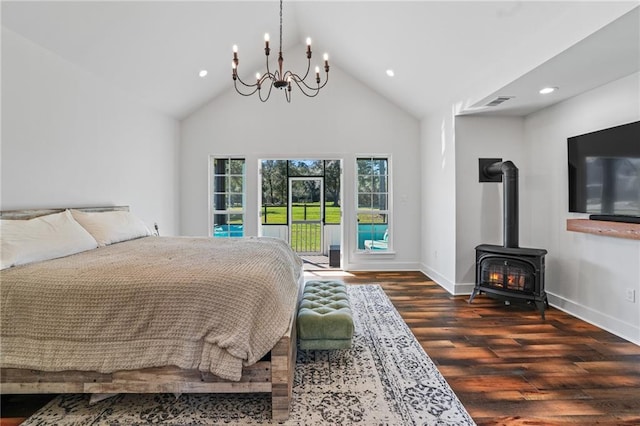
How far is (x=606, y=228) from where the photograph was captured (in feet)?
9.96

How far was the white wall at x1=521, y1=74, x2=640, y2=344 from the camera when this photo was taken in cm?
295

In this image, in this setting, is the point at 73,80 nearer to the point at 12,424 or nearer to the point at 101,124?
the point at 101,124

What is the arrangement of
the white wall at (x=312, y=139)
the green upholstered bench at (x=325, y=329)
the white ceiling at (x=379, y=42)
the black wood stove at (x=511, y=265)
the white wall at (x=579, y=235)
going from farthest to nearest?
the white wall at (x=312, y=139) → the black wood stove at (x=511, y=265) → the white wall at (x=579, y=235) → the white ceiling at (x=379, y=42) → the green upholstered bench at (x=325, y=329)

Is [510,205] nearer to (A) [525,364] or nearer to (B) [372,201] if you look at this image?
(A) [525,364]

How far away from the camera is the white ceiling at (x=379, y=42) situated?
248 centimetres

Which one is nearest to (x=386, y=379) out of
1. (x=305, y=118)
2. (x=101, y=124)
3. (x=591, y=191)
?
(x=591, y=191)

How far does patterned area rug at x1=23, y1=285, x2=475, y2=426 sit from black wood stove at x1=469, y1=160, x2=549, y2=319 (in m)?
1.77

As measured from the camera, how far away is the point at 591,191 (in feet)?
10.7

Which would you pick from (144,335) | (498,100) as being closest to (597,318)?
(498,100)

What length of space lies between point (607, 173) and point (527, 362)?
197 cm

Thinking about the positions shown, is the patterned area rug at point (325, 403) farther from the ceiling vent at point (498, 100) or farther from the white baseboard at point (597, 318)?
the ceiling vent at point (498, 100)

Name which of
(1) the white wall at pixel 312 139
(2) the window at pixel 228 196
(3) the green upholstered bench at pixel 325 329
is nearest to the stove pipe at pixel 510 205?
(1) the white wall at pixel 312 139

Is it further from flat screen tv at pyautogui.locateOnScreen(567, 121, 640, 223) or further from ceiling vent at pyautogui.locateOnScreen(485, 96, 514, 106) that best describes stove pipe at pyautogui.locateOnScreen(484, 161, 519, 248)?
ceiling vent at pyautogui.locateOnScreen(485, 96, 514, 106)

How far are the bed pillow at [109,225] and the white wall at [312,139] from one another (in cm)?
194
